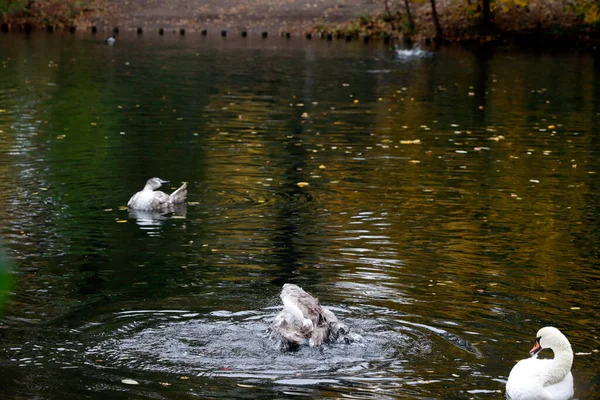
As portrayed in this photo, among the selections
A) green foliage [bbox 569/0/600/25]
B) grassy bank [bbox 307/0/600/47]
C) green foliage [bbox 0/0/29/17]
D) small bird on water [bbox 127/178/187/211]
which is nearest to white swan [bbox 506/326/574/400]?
small bird on water [bbox 127/178/187/211]

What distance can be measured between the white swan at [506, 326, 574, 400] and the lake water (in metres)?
0.38

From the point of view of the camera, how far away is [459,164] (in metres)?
18.5

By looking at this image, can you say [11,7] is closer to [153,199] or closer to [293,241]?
[153,199]

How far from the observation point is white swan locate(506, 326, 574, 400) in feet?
24.0

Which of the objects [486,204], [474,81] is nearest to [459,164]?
[486,204]

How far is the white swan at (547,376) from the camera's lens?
7.31 metres

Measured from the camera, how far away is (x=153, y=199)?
14438 mm

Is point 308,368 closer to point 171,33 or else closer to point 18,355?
point 18,355

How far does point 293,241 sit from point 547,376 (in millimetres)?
5647

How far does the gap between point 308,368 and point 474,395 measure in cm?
130

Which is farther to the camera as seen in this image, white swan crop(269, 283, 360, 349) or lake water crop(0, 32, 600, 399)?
white swan crop(269, 283, 360, 349)

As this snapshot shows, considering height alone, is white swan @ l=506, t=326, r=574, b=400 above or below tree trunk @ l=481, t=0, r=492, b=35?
below

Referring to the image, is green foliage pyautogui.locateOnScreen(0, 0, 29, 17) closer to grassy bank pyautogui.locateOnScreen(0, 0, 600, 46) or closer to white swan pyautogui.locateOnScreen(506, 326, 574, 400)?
grassy bank pyautogui.locateOnScreen(0, 0, 600, 46)

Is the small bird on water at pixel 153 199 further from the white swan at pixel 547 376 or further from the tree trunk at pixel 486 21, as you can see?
the tree trunk at pixel 486 21
